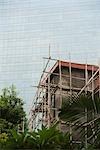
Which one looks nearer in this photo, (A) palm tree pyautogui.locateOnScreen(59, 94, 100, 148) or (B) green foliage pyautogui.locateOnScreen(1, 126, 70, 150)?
(A) palm tree pyautogui.locateOnScreen(59, 94, 100, 148)

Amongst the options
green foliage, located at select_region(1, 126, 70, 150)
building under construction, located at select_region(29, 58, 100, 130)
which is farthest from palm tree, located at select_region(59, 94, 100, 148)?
building under construction, located at select_region(29, 58, 100, 130)

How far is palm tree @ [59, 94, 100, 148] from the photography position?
6.26 meters

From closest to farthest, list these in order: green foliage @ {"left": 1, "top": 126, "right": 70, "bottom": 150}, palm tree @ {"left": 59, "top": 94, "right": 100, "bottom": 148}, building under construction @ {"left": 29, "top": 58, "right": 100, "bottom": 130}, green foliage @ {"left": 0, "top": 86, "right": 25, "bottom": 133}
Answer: palm tree @ {"left": 59, "top": 94, "right": 100, "bottom": 148} < green foliage @ {"left": 1, "top": 126, "right": 70, "bottom": 150} < building under construction @ {"left": 29, "top": 58, "right": 100, "bottom": 130} < green foliage @ {"left": 0, "top": 86, "right": 25, "bottom": 133}

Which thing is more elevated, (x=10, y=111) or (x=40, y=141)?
(x=10, y=111)

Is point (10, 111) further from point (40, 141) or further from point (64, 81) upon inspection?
point (40, 141)

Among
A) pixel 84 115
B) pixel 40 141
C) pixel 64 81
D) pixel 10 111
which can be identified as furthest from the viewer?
pixel 10 111

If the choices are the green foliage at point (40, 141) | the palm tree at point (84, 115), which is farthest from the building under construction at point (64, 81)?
the palm tree at point (84, 115)

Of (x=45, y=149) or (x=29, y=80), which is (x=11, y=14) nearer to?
(x=29, y=80)

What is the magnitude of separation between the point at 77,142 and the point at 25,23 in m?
50.2

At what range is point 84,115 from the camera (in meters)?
6.36

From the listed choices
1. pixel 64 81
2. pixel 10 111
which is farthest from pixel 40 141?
pixel 10 111

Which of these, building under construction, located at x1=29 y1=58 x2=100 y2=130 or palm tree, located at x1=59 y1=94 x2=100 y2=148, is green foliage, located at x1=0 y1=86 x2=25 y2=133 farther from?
palm tree, located at x1=59 y1=94 x2=100 y2=148

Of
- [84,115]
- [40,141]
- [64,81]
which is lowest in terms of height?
[40,141]

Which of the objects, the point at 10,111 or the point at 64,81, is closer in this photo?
the point at 64,81
